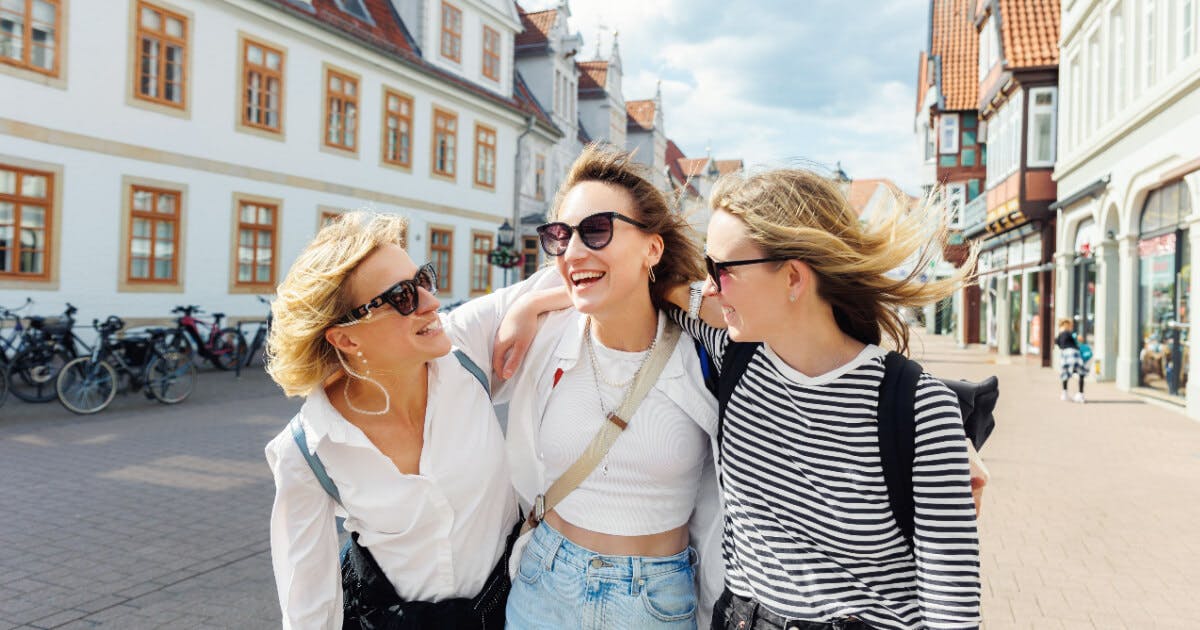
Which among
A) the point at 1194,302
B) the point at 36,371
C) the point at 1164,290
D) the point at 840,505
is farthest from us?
the point at 1164,290

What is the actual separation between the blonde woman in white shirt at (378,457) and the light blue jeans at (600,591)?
0.17 meters

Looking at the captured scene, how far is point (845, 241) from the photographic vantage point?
179cm

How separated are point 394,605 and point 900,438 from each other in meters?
1.23

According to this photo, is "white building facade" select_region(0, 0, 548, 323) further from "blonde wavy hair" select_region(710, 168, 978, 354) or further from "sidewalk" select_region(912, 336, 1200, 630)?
"blonde wavy hair" select_region(710, 168, 978, 354)

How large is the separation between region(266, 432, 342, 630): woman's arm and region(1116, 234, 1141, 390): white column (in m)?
16.0

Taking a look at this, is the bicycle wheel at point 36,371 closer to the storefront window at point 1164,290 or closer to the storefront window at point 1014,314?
the storefront window at point 1164,290

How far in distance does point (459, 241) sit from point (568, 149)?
A: 400 inches

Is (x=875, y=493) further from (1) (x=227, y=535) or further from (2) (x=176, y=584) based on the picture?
(1) (x=227, y=535)

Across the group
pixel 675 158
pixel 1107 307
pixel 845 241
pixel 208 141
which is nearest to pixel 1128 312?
pixel 1107 307

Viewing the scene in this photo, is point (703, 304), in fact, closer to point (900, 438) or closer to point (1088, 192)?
point (900, 438)

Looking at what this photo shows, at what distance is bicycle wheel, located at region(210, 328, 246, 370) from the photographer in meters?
14.8

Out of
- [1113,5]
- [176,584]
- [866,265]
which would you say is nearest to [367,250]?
[866,265]

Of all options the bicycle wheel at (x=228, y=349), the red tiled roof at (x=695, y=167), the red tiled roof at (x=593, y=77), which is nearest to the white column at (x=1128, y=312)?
the red tiled roof at (x=695, y=167)

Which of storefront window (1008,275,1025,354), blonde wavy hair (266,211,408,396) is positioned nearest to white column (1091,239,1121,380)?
storefront window (1008,275,1025,354)
